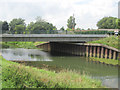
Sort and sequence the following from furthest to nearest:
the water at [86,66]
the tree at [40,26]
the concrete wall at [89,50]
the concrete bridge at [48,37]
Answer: the tree at [40,26] → the concrete bridge at [48,37] → the concrete wall at [89,50] → the water at [86,66]

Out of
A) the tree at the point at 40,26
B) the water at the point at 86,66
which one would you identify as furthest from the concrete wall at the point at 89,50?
the tree at the point at 40,26

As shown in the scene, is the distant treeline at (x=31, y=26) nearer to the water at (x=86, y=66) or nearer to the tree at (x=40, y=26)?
the tree at (x=40, y=26)

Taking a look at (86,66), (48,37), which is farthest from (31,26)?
(86,66)

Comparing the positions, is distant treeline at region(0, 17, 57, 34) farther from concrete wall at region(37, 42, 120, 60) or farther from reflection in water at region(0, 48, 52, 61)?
reflection in water at region(0, 48, 52, 61)

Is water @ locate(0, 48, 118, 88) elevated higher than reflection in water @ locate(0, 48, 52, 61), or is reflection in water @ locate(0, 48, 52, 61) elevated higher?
Result: reflection in water @ locate(0, 48, 52, 61)

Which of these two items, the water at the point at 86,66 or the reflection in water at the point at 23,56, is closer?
the water at the point at 86,66

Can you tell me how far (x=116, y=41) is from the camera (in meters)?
43.6

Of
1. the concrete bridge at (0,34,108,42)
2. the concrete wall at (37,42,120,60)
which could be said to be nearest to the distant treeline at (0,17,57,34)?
the concrete wall at (37,42,120,60)

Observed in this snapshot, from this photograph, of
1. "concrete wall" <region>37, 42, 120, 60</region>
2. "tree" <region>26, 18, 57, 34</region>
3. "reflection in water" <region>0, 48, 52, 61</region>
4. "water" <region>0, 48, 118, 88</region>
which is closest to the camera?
"water" <region>0, 48, 118, 88</region>

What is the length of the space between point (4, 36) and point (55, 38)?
1283 cm

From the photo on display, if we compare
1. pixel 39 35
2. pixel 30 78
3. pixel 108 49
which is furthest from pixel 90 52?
pixel 30 78

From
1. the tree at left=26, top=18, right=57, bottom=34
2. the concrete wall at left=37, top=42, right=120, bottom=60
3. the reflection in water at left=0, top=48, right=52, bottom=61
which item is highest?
the tree at left=26, top=18, right=57, bottom=34

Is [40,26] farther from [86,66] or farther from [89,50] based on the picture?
[86,66]

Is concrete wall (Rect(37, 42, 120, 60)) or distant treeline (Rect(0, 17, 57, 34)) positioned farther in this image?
distant treeline (Rect(0, 17, 57, 34))
